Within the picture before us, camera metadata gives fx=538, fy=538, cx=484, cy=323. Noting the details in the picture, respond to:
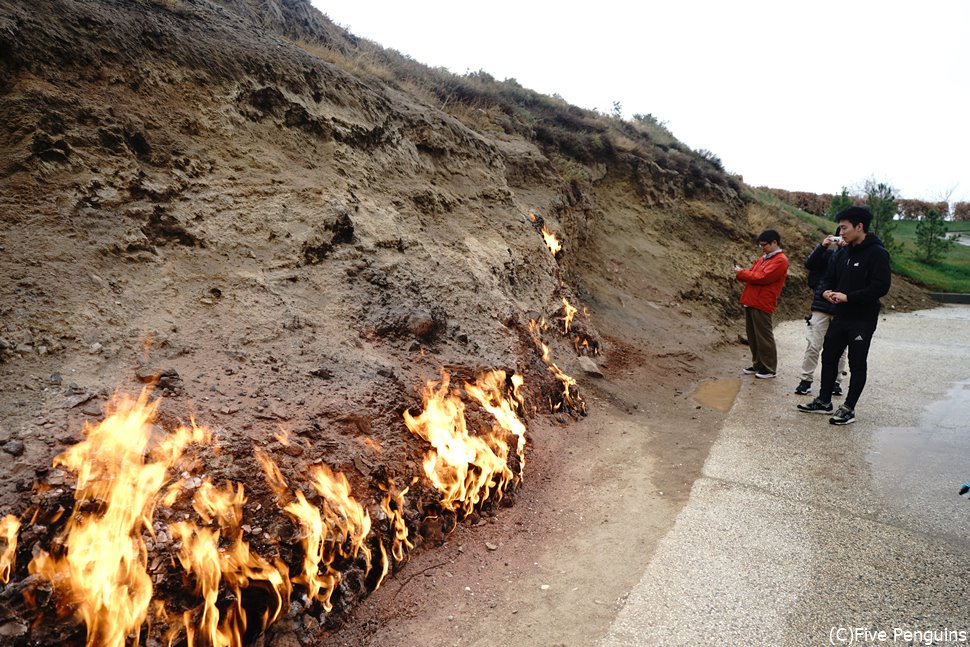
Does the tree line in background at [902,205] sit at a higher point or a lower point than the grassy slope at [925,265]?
higher

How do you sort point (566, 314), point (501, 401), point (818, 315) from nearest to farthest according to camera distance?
point (501, 401)
point (818, 315)
point (566, 314)

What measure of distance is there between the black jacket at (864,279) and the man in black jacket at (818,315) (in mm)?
612

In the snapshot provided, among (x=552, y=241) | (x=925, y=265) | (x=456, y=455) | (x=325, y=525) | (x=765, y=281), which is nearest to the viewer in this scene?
(x=325, y=525)

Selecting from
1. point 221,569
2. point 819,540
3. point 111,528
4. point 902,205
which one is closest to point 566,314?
point 819,540

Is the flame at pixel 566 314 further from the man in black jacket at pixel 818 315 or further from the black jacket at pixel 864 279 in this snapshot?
the black jacket at pixel 864 279

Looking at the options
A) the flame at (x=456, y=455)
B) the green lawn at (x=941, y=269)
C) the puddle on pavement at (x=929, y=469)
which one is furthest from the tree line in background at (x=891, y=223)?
the flame at (x=456, y=455)

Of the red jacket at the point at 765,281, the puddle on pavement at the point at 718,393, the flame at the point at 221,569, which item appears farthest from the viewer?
the red jacket at the point at 765,281

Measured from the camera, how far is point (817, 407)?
22.2 ft

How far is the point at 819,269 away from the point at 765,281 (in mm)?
846

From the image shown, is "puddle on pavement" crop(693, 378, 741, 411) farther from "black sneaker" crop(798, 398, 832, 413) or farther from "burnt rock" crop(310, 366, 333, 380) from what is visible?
"burnt rock" crop(310, 366, 333, 380)

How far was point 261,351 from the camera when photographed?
459 cm

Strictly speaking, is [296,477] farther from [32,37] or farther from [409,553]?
[32,37]

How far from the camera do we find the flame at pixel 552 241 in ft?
33.6

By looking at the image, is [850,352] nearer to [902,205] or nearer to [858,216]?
[858,216]
